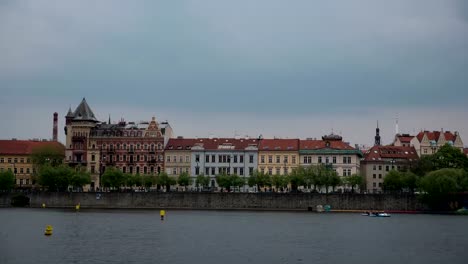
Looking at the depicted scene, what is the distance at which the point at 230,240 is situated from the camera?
7469cm

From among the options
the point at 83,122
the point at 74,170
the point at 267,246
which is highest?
the point at 83,122

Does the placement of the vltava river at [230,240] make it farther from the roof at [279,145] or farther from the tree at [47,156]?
the tree at [47,156]

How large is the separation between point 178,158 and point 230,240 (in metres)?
82.0

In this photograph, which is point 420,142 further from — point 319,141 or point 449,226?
point 449,226

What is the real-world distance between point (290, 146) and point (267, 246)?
84296mm

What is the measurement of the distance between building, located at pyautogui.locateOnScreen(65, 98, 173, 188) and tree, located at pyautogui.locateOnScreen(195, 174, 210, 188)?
11442mm

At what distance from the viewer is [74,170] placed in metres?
147

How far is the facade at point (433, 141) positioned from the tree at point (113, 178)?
6145cm

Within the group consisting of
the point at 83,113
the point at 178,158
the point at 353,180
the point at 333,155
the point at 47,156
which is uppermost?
the point at 83,113

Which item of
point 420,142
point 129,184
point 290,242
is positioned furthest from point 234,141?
point 290,242

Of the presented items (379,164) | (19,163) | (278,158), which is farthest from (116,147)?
(379,164)

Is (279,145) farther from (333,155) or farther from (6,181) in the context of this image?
(6,181)

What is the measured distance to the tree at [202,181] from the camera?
479ft

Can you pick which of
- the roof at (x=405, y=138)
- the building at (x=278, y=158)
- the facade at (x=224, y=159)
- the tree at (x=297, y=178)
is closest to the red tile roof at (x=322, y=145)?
the building at (x=278, y=158)
